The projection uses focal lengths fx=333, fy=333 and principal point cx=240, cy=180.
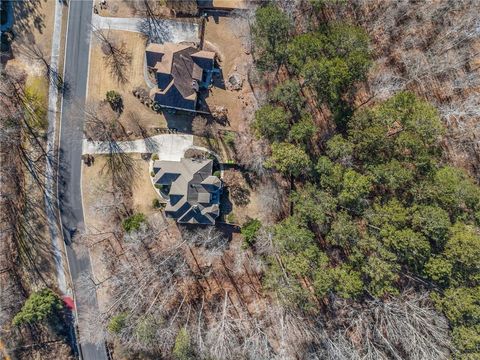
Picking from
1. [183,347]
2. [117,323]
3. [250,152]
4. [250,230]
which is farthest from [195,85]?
[183,347]

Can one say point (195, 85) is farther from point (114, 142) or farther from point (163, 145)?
point (114, 142)

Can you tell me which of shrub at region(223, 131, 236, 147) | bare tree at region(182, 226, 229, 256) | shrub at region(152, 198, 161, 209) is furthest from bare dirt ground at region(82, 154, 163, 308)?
shrub at region(223, 131, 236, 147)

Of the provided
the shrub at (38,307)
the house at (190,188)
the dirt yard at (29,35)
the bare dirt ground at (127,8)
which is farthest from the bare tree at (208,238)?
the dirt yard at (29,35)

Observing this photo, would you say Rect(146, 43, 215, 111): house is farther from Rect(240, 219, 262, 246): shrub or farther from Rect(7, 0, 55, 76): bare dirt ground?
Rect(240, 219, 262, 246): shrub

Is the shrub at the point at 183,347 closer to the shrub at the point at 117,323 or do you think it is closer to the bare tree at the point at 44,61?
the shrub at the point at 117,323

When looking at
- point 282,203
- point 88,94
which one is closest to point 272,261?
point 282,203

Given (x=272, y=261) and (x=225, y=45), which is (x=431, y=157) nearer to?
(x=272, y=261)
